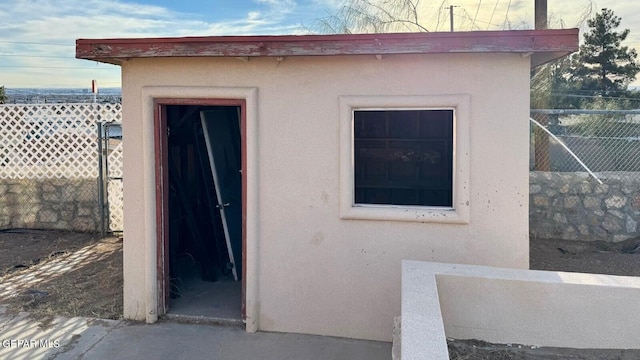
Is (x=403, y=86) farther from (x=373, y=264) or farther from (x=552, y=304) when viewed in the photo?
Answer: (x=552, y=304)

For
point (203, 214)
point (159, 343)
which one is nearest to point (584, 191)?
point (203, 214)

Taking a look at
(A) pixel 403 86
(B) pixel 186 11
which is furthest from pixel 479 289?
(B) pixel 186 11

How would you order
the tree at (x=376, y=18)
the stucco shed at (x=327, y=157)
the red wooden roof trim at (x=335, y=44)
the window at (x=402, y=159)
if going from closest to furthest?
the red wooden roof trim at (x=335, y=44)
the stucco shed at (x=327, y=157)
the window at (x=402, y=159)
the tree at (x=376, y=18)

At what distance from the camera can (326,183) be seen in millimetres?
4637

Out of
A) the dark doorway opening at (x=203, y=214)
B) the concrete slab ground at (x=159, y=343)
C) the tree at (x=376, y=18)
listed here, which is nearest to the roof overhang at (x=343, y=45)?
the dark doorway opening at (x=203, y=214)

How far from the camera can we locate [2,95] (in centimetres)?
1747

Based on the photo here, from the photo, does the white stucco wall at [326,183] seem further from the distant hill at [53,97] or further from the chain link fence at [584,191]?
the distant hill at [53,97]

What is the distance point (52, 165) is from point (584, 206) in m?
8.71

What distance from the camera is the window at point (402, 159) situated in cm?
804

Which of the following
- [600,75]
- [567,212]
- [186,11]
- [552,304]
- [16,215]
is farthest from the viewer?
[600,75]

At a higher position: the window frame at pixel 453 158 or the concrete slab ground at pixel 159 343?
the window frame at pixel 453 158

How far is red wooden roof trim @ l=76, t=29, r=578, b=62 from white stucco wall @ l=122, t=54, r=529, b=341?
0.28 metres

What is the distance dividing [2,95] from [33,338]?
1590cm

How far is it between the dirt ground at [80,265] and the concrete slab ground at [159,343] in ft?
1.14
